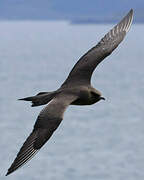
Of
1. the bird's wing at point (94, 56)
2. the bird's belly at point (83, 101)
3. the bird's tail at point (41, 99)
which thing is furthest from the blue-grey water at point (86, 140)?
the bird's tail at point (41, 99)

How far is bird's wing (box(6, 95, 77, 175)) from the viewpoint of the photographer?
10.2 meters

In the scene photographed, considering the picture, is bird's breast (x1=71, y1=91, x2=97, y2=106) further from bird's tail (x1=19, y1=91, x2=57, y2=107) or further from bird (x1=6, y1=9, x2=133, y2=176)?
bird's tail (x1=19, y1=91, x2=57, y2=107)

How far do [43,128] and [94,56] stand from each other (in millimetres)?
3089

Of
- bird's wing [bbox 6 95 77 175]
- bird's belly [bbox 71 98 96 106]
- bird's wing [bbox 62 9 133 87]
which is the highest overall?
bird's wing [bbox 62 9 133 87]

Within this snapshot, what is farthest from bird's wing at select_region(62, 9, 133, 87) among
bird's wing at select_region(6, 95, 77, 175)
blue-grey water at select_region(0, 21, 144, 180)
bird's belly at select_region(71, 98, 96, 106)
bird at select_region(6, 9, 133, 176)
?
blue-grey water at select_region(0, 21, 144, 180)

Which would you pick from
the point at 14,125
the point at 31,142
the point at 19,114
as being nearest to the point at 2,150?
the point at 14,125

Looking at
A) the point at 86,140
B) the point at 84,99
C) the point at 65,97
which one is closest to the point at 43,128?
the point at 65,97

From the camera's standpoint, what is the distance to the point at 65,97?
11.3m

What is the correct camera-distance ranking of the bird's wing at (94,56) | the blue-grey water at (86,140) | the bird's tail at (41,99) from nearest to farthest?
the bird's tail at (41,99), the bird's wing at (94,56), the blue-grey water at (86,140)

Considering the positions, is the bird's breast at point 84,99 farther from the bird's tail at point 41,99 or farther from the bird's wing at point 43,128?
the bird's wing at point 43,128

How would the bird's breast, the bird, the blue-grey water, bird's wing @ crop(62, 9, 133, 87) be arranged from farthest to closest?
the blue-grey water
bird's wing @ crop(62, 9, 133, 87)
the bird's breast
the bird

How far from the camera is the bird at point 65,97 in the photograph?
10.3m

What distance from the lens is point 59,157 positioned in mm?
47719

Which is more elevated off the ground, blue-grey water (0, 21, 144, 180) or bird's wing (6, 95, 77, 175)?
bird's wing (6, 95, 77, 175)
